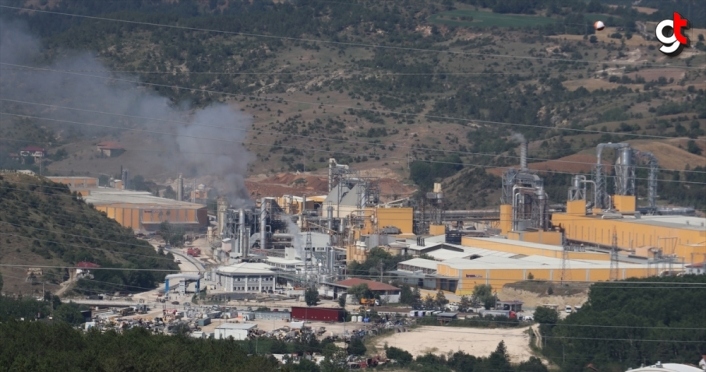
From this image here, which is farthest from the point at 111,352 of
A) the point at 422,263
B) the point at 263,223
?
the point at 263,223

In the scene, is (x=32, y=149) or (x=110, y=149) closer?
(x=110, y=149)

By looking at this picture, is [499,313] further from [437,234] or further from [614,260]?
[437,234]

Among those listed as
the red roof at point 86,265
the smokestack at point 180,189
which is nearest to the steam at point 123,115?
the smokestack at point 180,189

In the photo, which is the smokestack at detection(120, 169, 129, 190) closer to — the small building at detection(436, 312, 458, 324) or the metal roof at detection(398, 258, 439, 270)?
the metal roof at detection(398, 258, 439, 270)

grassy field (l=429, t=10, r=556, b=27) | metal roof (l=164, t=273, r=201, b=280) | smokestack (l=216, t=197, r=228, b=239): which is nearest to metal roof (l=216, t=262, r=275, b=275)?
metal roof (l=164, t=273, r=201, b=280)

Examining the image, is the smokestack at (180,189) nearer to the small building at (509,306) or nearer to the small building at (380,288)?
the small building at (380,288)

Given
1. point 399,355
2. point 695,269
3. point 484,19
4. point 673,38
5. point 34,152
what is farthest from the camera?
point 484,19

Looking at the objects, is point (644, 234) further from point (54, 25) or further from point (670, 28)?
point (54, 25)
